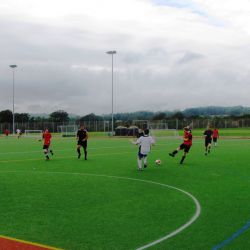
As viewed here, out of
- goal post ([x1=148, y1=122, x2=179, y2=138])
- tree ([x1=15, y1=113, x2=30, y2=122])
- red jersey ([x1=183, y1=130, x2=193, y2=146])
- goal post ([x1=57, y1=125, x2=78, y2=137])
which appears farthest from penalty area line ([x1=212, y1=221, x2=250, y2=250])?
tree ([x1=15, y1=113, x2=30, y2=122])

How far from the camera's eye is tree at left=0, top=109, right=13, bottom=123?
105644 mm

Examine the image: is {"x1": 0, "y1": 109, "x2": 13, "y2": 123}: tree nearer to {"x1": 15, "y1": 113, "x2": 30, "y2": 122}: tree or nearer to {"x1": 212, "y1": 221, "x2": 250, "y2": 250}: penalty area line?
{"x1": 15, "y1": 113, "x2": 30, "y2": 122}: tree

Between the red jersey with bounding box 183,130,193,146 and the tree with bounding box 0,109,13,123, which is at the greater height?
the tree with bounding box 0,109,13,123

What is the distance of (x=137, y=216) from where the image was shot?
27.6ft

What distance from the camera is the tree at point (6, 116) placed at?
347ft

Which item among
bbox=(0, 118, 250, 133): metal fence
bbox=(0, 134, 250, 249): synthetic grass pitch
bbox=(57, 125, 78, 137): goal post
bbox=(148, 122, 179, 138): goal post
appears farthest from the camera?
bbox=(0, 118, 250, 133): metal fence

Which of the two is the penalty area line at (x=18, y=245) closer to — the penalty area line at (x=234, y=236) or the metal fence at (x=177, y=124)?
the penalty area line at (x=234, y=236)

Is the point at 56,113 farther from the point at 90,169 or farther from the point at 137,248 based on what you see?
the point at 137,248

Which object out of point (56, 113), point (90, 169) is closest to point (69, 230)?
point (90, 169)

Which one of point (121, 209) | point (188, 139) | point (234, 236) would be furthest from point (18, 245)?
point (188, 139)

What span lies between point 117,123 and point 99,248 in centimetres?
7154

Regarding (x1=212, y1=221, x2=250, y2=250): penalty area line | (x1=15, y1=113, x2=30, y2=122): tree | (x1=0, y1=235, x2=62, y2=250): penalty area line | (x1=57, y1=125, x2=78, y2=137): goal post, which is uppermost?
(x1=15, y1=113, x2=30, y2=122): tree

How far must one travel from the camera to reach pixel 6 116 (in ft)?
349

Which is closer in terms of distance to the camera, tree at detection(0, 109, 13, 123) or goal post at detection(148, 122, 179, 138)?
goal post at detection(148, 122, 179, 138)
